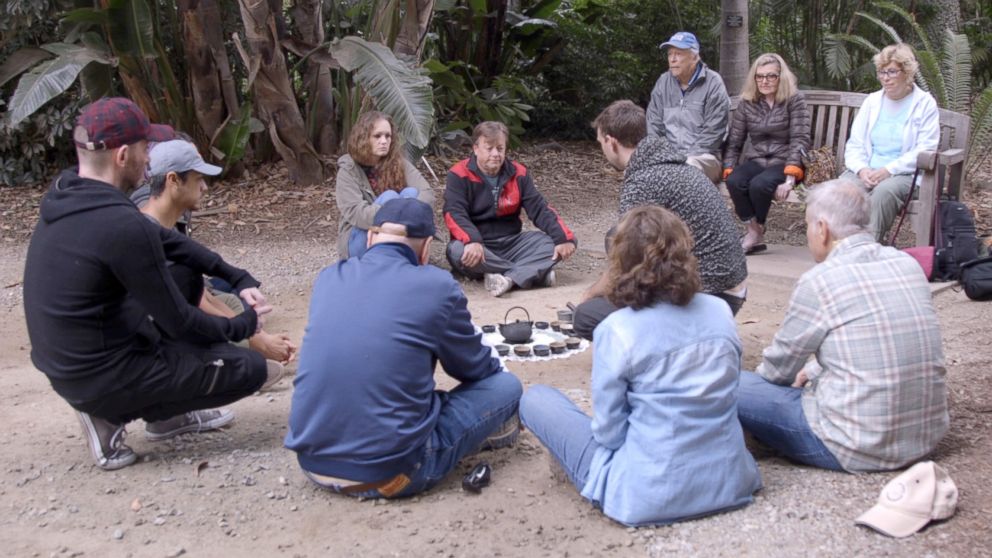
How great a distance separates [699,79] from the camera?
24.8 feet

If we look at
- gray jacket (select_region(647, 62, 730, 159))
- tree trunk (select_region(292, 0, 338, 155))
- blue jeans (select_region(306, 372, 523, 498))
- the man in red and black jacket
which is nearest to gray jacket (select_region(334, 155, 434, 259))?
the man in red and black jacket

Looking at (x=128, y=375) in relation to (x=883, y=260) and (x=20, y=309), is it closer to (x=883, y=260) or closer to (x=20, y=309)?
(x=883, y=260)

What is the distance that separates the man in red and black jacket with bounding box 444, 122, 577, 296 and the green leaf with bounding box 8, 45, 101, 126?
11.0 feet

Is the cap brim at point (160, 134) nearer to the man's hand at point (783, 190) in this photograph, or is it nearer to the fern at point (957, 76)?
the man's hand at point (783, 190)

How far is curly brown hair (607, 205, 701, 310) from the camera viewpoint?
3.20 metres

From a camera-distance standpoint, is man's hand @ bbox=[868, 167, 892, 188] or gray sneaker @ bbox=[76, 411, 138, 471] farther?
man's hand @ bbox=[868, 167, 892, 188]

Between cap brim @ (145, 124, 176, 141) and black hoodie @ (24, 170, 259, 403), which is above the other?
cap brim @ (145, 124, 176, 141)

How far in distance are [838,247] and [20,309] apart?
17.6 feet

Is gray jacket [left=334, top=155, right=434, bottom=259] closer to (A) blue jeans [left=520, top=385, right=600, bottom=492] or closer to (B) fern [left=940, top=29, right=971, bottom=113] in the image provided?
(A) blue jeans [left=520, top=385, right=600, bottom=492]

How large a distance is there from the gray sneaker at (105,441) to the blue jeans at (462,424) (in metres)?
0.96

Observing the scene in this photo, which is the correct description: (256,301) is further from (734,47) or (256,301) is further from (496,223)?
(734,47)

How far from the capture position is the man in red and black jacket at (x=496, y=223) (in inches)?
265

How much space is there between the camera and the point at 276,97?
8.97 m

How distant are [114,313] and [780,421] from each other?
2460 mm
